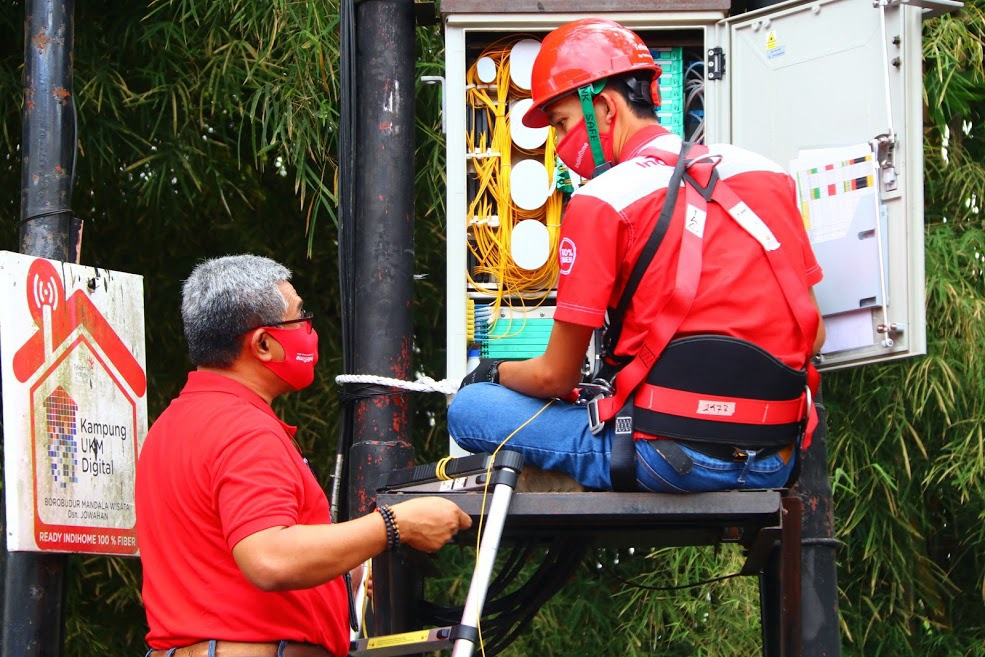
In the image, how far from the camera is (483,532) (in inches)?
142

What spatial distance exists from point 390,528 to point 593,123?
125 centimetres

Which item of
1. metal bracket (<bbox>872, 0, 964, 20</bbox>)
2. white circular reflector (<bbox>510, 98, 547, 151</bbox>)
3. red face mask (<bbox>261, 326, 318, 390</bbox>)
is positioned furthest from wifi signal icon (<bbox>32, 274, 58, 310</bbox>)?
metal bracket (<bbox>872, 0, 964, 20</bbox>)

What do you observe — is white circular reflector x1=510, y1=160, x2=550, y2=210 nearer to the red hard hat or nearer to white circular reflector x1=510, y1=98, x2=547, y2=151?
white circular reflector x1=510, y1=98, x2=547, y2=151

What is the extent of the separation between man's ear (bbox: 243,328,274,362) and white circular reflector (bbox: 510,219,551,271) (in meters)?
1.46

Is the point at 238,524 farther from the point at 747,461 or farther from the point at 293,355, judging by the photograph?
the point at 747,461

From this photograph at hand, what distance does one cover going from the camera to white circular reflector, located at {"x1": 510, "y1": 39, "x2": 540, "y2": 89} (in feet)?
16.9

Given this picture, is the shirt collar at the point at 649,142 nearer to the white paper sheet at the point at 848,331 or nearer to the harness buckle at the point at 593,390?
the harness buckle at the point at 593,390

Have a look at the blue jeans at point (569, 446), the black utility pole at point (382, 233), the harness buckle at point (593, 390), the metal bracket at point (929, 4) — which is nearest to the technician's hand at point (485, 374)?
the blue jeans at point (569, 446)

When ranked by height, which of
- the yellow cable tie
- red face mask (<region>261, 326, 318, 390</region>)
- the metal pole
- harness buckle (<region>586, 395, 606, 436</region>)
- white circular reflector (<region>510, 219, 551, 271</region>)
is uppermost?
white circular reflector (<region>510, 219, 551, 271</region>)

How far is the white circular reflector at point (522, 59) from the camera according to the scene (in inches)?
203

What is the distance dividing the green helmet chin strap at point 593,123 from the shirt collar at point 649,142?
0.06m

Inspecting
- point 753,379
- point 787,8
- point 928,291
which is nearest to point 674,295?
point 753,379

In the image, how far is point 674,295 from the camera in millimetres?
3588

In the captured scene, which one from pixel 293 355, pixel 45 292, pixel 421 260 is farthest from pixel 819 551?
pixel 421 260
